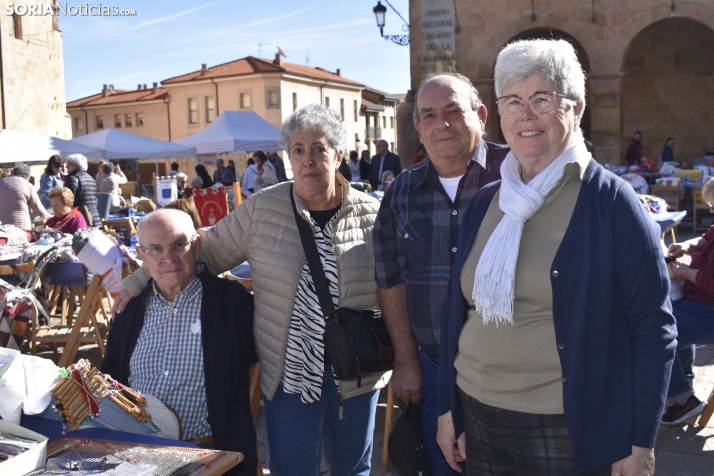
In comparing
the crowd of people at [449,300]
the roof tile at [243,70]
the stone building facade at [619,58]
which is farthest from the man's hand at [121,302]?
the roof tile at [243,70]

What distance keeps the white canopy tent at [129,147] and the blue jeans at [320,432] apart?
1304 cm

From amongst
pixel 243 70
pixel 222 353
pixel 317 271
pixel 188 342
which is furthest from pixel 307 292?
pixel 243 70

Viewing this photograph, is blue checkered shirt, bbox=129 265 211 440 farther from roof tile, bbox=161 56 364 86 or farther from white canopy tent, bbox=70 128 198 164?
roof tile, bbox=161 56 364 86

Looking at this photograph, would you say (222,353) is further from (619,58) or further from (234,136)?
(619,58)

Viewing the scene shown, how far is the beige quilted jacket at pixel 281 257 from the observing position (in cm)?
264

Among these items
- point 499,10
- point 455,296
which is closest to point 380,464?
point 455,296

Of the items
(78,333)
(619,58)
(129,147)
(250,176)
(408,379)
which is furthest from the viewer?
(250,176)

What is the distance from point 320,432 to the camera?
272 centimetres

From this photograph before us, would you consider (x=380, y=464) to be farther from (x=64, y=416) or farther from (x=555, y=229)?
(x=555, y=229)

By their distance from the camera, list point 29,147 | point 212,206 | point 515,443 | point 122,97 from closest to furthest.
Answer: point 515,443 < point 212,206 < point 29,147 < point 122,97

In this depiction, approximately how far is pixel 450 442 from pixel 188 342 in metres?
1.21

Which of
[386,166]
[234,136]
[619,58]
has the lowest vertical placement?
[386,166]

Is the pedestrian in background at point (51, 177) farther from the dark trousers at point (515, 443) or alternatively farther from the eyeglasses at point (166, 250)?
the dark trousers at point (515, 443)

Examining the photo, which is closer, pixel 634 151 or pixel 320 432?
pixel 320 432
